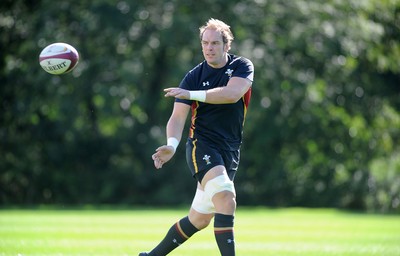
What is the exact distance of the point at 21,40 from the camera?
25422mm

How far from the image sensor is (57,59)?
8.34m

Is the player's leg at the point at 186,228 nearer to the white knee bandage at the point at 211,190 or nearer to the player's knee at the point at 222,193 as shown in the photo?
the white knee bandage at the point at 211,190

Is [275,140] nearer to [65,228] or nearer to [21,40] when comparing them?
[21,40]

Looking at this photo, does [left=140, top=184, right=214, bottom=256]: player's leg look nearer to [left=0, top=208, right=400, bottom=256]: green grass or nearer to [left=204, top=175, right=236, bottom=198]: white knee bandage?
[left=204, top=175, right=236, bottom=198]: white knee bandage

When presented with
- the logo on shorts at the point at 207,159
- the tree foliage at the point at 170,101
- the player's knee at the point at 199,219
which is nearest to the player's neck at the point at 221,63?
the logo on shorts at the point at 207,159

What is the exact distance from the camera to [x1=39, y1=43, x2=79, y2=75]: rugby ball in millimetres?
8312

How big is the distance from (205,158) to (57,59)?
7.67 ft

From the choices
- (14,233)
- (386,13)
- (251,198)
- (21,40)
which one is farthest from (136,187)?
(14,233)

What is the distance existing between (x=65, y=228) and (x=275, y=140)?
1309 centimetres

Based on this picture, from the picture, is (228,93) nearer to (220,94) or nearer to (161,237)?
(220,94)

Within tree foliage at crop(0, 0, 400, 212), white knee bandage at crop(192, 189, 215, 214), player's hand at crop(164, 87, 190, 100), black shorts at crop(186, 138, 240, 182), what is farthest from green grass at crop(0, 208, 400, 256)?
tree foliage at crop(0, 0, 400, 212)

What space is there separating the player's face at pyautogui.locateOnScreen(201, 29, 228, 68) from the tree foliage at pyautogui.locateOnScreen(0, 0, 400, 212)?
16.4 m

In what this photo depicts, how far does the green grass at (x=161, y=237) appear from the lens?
9797mm

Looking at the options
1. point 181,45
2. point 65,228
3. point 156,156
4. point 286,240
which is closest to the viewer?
point 156,156
